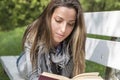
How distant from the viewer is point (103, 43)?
7.75 ft

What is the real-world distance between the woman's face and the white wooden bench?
1.44 ft

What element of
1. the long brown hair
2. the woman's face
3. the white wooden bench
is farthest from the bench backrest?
the woman's face

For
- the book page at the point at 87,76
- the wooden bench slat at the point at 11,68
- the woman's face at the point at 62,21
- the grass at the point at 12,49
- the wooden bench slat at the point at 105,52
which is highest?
the woman's face at the point at 62,21

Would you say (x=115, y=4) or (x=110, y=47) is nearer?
(x=110, y=47)

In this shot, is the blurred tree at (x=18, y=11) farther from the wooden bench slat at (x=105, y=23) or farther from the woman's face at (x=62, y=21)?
the woman's face at (x=62, y=21)

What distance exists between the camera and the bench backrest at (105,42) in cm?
218

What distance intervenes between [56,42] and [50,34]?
0.12 metres

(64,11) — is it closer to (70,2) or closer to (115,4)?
(70,2)

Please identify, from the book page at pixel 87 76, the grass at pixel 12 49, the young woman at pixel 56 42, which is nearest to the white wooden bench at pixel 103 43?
the young woman at pixel 56 42

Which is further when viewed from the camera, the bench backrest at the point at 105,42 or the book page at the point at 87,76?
the bench backrest at the point at 105,42

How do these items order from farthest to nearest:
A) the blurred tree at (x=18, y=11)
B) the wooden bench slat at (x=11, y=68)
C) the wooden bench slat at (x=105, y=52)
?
the blurred tree at (x=18, y=11) < the wooden bench slat at (x=11, y=68) < the wooden bench slat at (x=105, y=52)

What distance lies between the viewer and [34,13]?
8320 mm

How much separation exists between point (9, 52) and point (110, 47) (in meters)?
2.56

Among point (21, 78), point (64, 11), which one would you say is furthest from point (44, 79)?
point (21, 78)
